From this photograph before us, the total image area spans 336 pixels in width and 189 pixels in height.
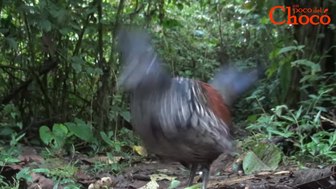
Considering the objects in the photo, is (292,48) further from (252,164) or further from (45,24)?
(45,24)

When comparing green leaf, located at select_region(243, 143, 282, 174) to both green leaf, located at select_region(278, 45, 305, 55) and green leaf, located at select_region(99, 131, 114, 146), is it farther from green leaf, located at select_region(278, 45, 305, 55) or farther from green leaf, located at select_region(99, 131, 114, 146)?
green leaf, located at select_region(99, 131, 114, 146)

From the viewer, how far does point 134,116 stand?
2.63m

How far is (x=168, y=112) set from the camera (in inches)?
101

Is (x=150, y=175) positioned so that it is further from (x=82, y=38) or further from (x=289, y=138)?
(x=82, y=38)

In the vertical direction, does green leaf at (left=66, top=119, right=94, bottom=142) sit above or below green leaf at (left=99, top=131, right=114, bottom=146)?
above

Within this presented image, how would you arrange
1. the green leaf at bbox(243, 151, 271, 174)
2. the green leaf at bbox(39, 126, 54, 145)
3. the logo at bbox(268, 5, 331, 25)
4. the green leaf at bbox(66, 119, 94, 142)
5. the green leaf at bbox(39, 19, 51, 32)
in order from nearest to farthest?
the green leaf at bbox(243, 151, 271, 174) < the green leaf at bbox(39, 19, 51, 32) < the green leaf at bbox(39, 126, 54, 145) < the green leaf at bbox(66, 119, 94, 142) < the logo at bbox(268, 5, 331, 25)

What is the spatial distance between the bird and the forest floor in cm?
38

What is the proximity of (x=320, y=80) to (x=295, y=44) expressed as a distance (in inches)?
14.4

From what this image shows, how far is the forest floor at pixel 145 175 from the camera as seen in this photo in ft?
9.93

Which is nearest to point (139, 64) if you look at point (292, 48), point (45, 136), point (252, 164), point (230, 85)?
point (230, 85)

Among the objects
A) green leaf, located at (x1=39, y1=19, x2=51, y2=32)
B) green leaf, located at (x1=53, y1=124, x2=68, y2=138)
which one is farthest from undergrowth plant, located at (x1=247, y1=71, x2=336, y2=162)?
green leaf, located at (x1=39, y1=19, x2=51, y2=32)

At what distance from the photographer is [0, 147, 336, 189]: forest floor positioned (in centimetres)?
303

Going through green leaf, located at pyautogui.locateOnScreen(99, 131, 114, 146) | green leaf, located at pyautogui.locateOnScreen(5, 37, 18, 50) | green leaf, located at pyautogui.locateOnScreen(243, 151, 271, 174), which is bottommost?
green leaf, located at pyautogui.locateOnScreen(243, 151, 271, 174)

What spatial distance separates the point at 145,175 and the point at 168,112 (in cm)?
155
